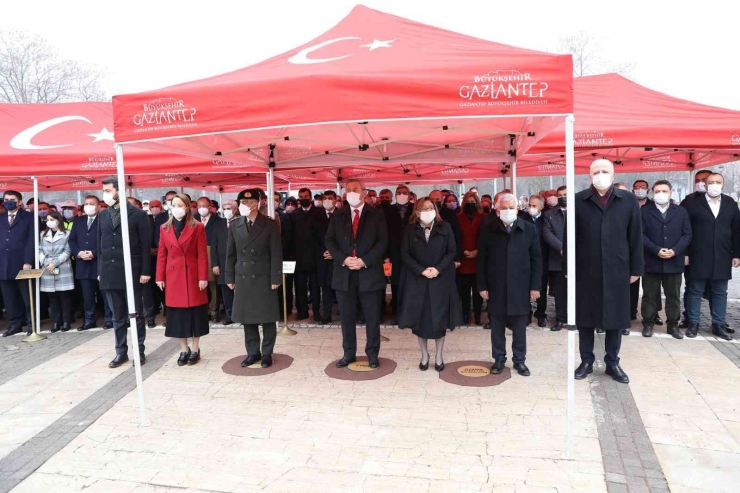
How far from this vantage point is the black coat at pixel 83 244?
690 centimetres

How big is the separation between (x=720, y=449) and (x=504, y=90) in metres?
2.90

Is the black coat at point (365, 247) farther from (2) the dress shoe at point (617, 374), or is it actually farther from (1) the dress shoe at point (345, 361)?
(2) the dress shoe at point (617, 374)

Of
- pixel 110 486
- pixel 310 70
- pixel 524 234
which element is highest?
pixel 310 70

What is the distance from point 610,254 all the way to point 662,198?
2074 millimetres

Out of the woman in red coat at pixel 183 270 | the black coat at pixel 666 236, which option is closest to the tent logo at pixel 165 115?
the woman in red coat at pixel 183 270

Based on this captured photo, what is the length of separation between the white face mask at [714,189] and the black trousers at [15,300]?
951 centimetres

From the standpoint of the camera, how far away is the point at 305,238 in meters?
7.14

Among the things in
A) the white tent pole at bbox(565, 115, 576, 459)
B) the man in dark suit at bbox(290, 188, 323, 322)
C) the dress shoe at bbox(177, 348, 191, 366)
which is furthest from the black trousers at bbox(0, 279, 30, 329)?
the white tent pole at bbox(565, 115, 576, 459)

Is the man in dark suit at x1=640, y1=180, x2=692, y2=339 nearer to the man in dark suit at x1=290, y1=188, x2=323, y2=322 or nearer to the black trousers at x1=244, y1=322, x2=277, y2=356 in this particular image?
the man in dark suit at x1=290, y1=188, x2=323, y2=322

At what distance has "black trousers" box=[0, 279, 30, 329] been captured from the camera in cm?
714

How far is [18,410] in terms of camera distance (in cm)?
434

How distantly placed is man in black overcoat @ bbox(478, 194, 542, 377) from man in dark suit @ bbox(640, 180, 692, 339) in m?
2.18

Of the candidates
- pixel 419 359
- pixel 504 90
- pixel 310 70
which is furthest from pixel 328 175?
pixel 504 90

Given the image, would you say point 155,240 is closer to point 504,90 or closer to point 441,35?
point 441,35
